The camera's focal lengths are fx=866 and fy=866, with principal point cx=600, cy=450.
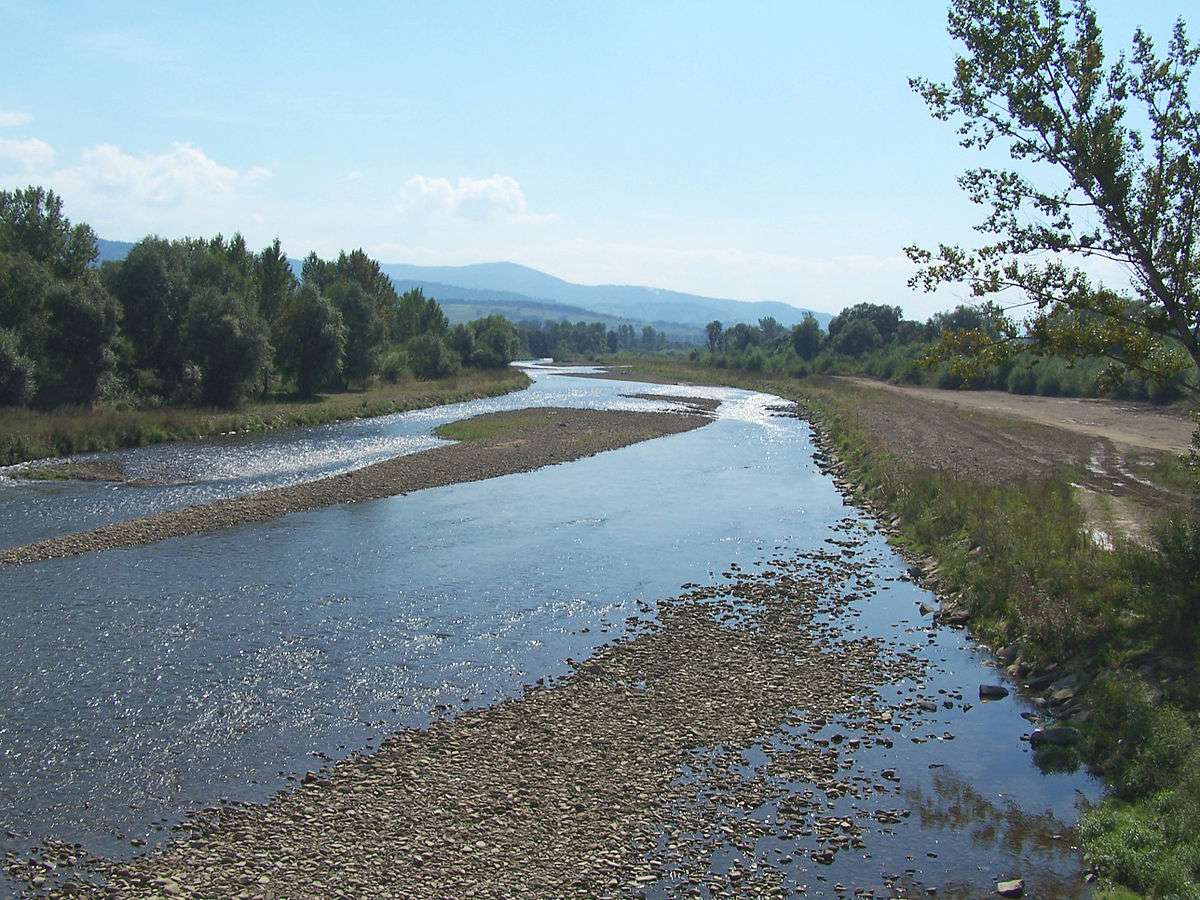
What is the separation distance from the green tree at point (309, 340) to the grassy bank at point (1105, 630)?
59741 mm

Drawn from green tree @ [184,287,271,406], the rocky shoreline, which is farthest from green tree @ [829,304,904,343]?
the rocky shoreline

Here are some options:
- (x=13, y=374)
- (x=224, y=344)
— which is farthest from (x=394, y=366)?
(x=13, y=374)

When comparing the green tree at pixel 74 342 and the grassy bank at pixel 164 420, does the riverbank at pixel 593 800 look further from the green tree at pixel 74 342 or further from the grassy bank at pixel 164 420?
the green tree at pixel 74 342

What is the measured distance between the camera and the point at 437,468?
46156mm

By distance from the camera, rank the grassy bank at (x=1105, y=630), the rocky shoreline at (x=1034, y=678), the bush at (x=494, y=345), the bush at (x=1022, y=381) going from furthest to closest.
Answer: the bush at (x=494, y=345) < the bush at (x=1022, y=381) < the rocky shoreline at (x=1034, y=678) < the grassy bank at (x=1105, y=630)

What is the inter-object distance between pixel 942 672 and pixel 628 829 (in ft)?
32.4

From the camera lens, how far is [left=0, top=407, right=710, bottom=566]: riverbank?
96.7 ft

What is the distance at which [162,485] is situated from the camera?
39.9m

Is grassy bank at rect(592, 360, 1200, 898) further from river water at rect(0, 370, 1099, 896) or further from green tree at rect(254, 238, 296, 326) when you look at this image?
green tree at rect(254, 238, 296, 326)

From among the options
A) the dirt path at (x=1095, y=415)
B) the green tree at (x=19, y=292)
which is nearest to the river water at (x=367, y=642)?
the green tree at (x=19, y=292)

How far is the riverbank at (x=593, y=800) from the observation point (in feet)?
37.0

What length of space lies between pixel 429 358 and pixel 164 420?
52513 millimetres

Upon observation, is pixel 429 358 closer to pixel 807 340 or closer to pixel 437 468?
pixel 437 468

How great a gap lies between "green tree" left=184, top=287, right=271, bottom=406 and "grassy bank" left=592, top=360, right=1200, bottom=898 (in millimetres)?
50979
